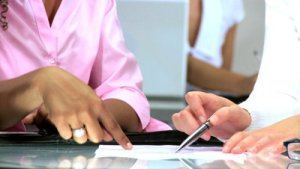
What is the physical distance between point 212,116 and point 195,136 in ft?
0.26

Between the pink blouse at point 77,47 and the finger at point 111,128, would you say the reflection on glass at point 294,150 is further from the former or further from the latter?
the pink blouse at point 77,47

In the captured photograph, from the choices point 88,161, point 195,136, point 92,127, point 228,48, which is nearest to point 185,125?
point 195,136

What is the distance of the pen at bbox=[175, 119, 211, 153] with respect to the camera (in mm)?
1140

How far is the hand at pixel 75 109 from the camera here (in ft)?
3.61

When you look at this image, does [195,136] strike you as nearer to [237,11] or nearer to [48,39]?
[48,39]

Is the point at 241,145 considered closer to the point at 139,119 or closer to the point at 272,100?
the point at 272,100

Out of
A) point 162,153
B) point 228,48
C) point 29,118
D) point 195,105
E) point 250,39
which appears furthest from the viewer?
point 250,39

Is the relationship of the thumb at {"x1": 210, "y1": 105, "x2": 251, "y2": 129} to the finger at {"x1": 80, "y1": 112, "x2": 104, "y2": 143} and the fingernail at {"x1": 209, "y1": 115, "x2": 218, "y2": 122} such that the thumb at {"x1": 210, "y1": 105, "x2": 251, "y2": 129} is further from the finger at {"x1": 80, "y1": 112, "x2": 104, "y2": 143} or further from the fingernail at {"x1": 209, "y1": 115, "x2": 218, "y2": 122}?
the finger at {"x1": 80, "y1": 112, "x2": 104, "y2": 143}

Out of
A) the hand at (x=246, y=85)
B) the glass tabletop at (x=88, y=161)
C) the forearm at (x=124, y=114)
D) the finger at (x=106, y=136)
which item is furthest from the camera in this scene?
the hand at (x=246, y=85)

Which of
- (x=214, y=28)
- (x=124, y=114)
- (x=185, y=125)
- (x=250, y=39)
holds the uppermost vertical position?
(x=185, y=125)

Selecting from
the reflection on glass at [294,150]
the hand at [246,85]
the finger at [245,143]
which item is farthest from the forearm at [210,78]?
the reflection on glass at [294,150]

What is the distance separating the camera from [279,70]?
1.52 metres

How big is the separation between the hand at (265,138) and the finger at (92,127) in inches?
7.8

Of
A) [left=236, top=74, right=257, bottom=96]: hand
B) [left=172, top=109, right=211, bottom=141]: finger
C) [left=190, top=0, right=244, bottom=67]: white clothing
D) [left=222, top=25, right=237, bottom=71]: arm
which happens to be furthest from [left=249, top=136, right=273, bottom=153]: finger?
[left=222, top=25, right=237, bottom=71]: arm
